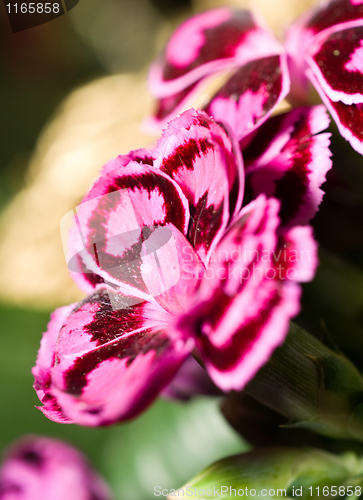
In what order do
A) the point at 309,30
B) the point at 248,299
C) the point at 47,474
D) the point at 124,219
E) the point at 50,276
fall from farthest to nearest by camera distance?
the point at 50,276 → the point at 47,474 → the point at 309,30 → the point at 124,219 → the point at 248,299

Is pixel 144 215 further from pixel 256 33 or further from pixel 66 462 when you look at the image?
pixel 66 462

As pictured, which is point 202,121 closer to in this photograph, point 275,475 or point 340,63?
point 340,63

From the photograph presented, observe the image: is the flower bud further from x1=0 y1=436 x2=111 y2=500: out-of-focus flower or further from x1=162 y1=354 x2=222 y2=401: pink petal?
x1=0 y1=436 x2=111 y2=500: out-of-focus flower

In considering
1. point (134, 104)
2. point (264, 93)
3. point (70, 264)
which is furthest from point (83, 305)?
point (134, 104)

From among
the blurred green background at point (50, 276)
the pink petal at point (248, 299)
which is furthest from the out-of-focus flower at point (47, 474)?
the pink petal at point (248, 299)

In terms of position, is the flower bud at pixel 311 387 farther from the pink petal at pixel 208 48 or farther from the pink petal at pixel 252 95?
the pink petal at pixel 208 48

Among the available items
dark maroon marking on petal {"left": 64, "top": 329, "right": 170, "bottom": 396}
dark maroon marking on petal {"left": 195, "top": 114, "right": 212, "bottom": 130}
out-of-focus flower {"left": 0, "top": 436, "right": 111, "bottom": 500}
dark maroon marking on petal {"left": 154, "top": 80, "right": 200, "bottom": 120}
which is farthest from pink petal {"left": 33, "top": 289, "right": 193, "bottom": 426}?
out-of-focus flower {"left": 0, "top": 436, "right": 111, "bottom": 500}

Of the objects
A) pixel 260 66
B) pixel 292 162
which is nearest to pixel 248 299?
pixel 292 162
